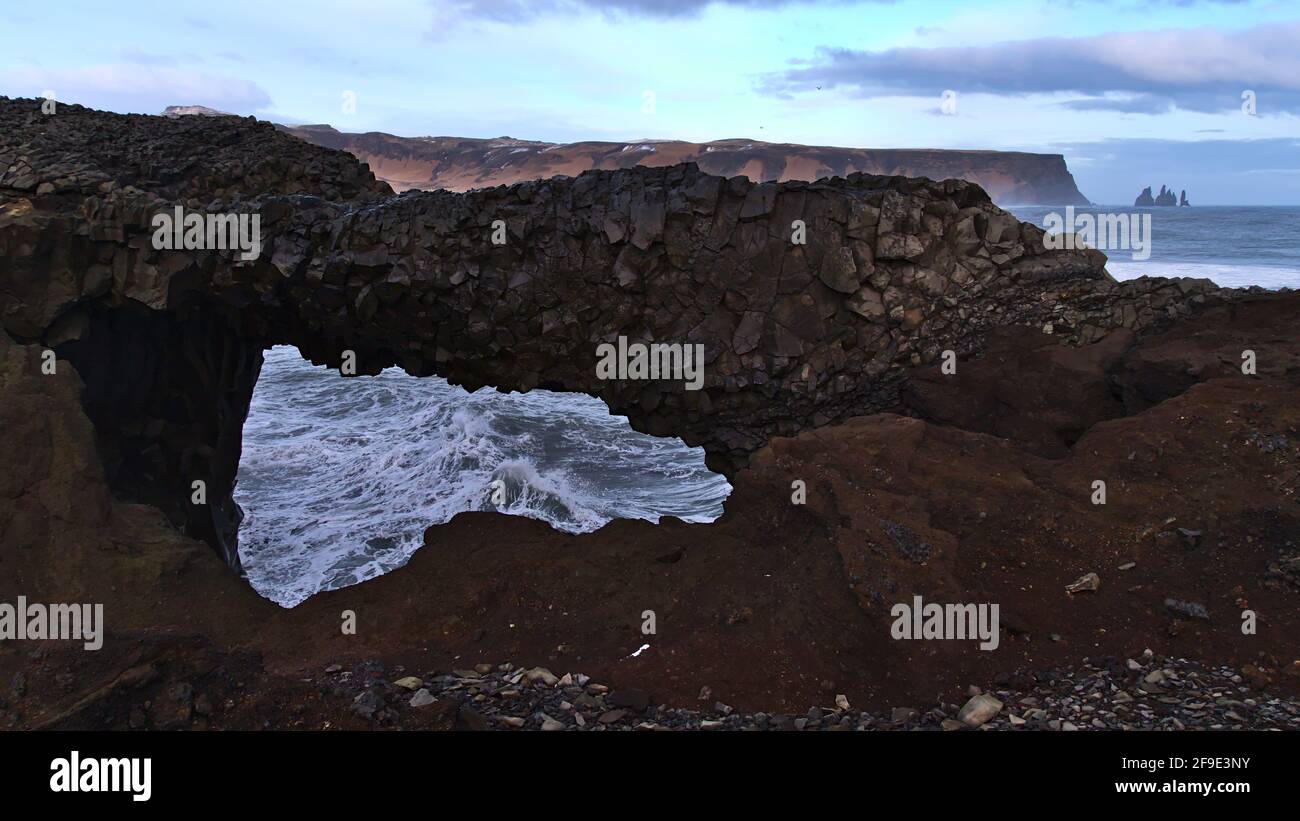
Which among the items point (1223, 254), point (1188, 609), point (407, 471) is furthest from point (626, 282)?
point (1223, 254)

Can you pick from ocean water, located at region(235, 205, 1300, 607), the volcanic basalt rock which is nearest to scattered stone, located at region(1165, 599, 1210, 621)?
the volcanic basalt rock

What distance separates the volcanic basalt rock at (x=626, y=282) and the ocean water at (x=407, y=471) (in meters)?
4.59

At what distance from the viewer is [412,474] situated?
2347cm

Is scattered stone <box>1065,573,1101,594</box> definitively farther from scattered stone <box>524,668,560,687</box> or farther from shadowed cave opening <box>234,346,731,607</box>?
shadowed cave opening <box>234,346,731,607</box>

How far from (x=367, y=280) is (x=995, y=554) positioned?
9358mm

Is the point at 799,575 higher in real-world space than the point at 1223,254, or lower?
lower

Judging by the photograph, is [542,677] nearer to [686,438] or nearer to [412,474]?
[686,438]

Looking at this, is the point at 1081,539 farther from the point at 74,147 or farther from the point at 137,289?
the point at 74,147

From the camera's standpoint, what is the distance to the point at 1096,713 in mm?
6152

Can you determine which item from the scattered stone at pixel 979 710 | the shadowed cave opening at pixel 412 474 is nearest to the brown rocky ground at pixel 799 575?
the scattered stone at pixel 979 710

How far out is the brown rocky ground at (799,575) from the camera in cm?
693

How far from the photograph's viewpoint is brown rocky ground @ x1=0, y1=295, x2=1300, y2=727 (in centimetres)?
693

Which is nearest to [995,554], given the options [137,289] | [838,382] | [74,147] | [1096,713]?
[1096,713]

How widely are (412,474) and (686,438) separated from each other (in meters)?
12.7
